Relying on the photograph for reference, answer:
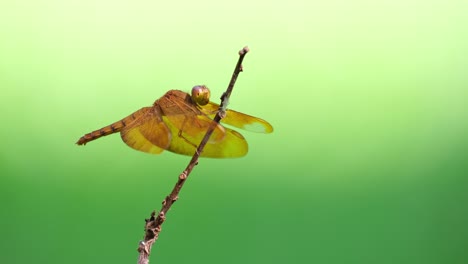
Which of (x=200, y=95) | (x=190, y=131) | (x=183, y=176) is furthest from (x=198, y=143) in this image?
(x=183, y=176)

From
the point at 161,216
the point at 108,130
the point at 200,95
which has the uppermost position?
the point at 200,95

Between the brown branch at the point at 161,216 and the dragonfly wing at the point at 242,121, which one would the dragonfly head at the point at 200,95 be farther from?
the brown branch at the point at 161,216

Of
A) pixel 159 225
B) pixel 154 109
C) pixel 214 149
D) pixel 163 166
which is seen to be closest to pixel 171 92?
pixel 154 109

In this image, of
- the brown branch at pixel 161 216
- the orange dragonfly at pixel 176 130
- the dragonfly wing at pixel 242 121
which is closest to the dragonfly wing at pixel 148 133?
the orange dragonfly at pixel 176 130

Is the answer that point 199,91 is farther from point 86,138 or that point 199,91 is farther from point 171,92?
point 86,138

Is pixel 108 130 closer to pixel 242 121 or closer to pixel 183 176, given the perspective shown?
pixel 242 121

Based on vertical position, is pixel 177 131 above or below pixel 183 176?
above
